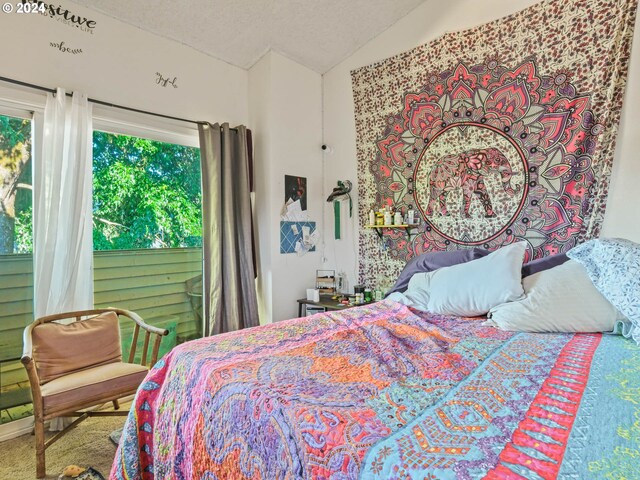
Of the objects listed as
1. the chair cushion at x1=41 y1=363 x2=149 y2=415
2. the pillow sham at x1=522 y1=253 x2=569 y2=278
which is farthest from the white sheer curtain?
the pillow sham at x1=522 y1=253 x2=569 y2=278

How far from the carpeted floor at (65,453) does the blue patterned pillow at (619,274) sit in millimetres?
2518

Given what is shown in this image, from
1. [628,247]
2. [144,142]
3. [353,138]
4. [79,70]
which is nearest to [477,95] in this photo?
[353,138]

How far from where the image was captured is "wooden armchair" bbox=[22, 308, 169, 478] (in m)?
1.74

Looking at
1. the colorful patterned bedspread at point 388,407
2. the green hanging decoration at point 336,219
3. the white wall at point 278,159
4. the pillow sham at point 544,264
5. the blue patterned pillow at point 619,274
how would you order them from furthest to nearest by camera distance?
the green hanging decoration at point 336,219
the white wall at point 278,159
the pillow sham at point 544,264
the blue patterned pillow at point 619,274
the colorful patterned bedspread at point 388,407

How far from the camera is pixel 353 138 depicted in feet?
10.5

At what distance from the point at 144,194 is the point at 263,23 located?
5.31 ft

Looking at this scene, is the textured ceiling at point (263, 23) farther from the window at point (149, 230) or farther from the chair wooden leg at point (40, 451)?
the chair wooden leg at point (40, 451)

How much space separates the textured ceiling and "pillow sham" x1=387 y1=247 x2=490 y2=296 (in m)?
1.99

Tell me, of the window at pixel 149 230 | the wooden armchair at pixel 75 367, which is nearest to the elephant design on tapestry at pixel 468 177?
the window at pixel 149 230

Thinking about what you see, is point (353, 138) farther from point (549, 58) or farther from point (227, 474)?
point (227, 474)

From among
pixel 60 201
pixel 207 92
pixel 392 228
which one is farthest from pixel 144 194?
pixel 392 228

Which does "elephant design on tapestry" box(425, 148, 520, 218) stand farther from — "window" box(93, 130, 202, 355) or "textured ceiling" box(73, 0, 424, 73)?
"window" box(93, 130, 202, 355)

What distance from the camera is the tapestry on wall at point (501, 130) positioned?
1999mm

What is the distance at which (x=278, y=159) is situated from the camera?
3.09 metres
